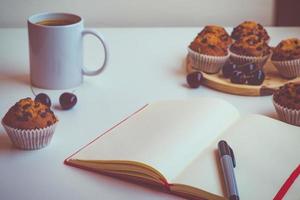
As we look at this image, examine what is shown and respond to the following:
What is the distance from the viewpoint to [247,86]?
118cm

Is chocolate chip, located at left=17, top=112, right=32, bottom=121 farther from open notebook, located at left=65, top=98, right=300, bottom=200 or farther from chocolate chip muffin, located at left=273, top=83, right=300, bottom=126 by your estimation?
chocolate chip muffin, located at left=273, top=83, right=300, bottom=126

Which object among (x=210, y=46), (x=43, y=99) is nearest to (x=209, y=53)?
(x=210, y=46)

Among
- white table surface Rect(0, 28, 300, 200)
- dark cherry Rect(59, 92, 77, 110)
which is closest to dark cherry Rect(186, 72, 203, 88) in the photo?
white table surface Rect(0, 28, 300, 200)

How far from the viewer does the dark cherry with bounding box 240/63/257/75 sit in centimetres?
120

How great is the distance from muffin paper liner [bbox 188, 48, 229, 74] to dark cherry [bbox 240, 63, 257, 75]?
48mm

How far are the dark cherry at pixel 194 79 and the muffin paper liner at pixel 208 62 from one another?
40 millimetres

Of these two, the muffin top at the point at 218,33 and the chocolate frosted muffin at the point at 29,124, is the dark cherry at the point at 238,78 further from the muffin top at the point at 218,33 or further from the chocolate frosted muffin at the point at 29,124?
the chocolate frosted muffin at the point at 29,124

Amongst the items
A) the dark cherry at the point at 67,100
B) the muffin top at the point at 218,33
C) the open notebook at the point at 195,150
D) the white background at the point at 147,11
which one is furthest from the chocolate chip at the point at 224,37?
the white background at the point at 147,11

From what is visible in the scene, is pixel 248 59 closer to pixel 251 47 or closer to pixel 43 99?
pixel 251 47

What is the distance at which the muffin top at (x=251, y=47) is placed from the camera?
124cm

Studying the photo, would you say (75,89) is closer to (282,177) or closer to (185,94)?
(185,94)

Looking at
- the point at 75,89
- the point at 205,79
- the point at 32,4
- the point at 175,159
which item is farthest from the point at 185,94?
the point at 32,4

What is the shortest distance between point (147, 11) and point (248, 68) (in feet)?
1.87

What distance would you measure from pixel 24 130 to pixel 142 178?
0.19 m
